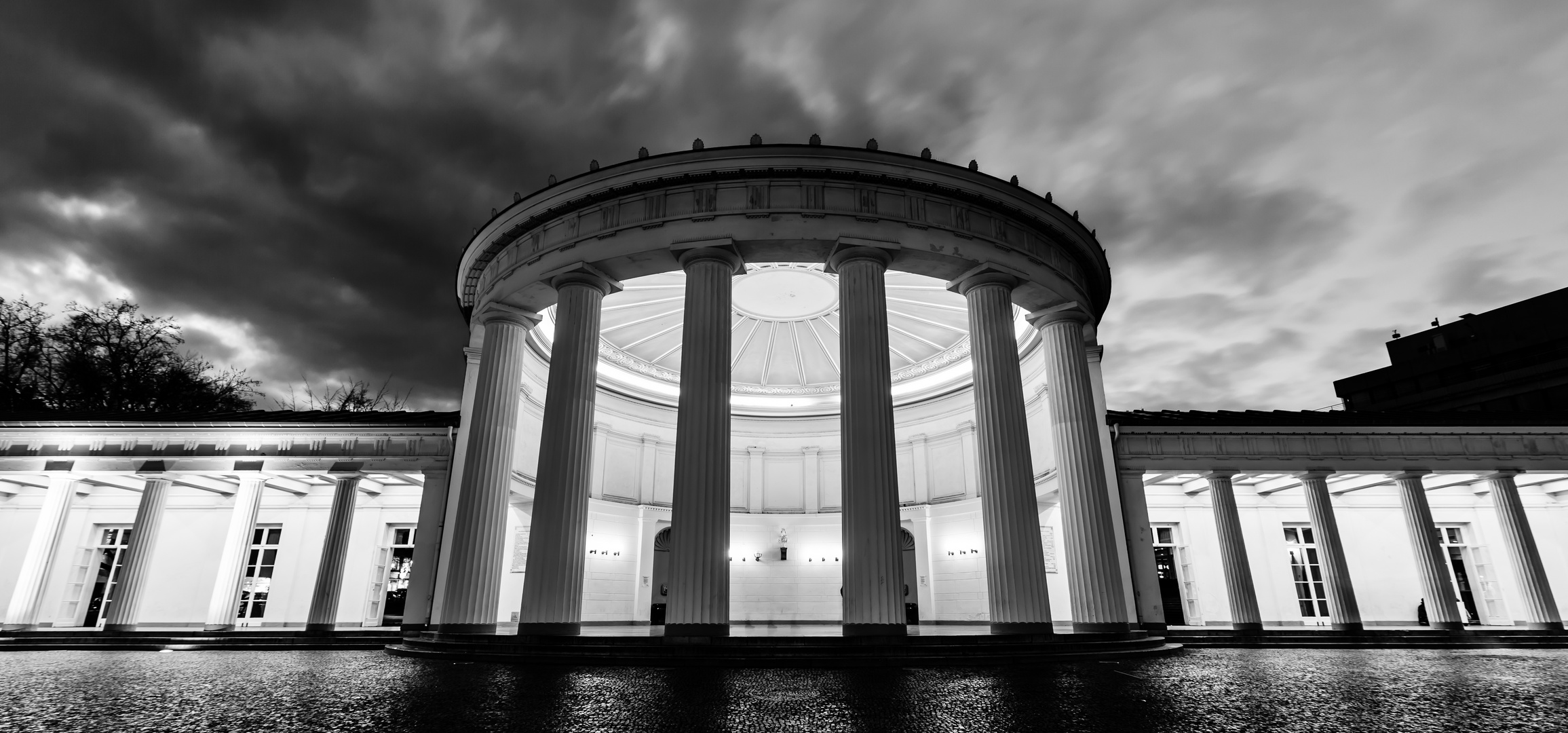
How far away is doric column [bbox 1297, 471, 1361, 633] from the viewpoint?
68.7ft

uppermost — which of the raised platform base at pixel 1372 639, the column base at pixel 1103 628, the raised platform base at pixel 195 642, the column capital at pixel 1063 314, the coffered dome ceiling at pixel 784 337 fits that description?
the coffered dome ceiling at pixel 784 337

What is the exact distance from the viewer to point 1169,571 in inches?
1075

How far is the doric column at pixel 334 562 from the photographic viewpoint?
2028 centimetres

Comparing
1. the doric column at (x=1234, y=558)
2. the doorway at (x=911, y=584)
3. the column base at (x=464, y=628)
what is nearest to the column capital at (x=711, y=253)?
the column base at (x=464, y=628)

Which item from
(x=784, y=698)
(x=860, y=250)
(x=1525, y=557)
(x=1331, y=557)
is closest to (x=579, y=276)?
(x=860, y=250)

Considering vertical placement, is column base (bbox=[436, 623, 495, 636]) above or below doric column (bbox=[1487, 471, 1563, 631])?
below

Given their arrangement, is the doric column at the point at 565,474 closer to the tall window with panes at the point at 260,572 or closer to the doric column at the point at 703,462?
the doric column at the point at 703,462

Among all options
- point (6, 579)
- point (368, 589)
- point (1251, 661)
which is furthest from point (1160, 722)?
point (6, 579)

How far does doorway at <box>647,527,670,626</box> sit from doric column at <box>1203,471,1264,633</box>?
773 inches

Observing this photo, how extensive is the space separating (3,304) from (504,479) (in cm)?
2741

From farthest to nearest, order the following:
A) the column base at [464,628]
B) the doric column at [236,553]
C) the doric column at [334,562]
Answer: the doric column at [236,553] → the doric column at [334,562] → the column base at [464,628]

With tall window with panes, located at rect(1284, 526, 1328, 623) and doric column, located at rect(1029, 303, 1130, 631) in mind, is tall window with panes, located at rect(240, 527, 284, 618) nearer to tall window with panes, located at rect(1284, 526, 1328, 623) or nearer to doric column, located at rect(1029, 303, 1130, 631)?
doric column, located at rect(1029, 303, 1130, 631)

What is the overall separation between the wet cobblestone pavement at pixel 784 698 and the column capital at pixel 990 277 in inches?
334

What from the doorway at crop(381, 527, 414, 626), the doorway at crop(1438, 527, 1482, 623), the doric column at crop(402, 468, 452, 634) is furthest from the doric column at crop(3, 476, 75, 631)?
the doorway at crop(1438, 527, 1482, 623)
